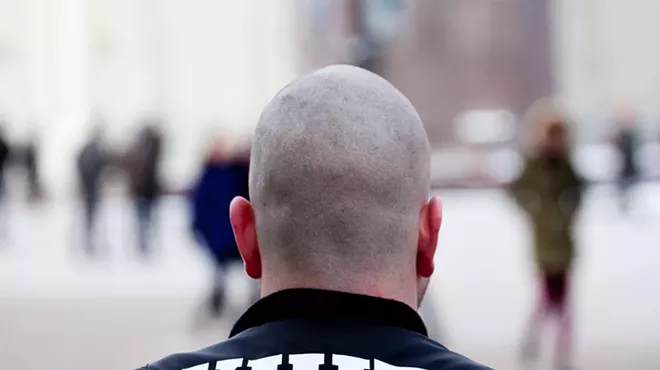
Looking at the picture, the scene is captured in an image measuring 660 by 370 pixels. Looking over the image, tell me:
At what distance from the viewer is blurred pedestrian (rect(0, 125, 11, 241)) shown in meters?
11.5

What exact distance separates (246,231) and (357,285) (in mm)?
166

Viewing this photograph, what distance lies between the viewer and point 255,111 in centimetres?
1973

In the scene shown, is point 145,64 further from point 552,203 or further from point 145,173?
point 552,203

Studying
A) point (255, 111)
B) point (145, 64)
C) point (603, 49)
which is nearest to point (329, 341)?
point (255, 111)

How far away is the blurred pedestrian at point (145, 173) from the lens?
11.0 m

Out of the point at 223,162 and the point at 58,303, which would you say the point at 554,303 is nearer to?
the point at 223,162

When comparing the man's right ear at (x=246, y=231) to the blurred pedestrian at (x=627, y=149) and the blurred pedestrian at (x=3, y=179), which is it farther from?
the blurred pedestrian at (x=627, y=149)

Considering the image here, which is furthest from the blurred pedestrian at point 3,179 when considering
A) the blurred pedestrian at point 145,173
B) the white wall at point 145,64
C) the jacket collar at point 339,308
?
the jacket collar at point 339,308

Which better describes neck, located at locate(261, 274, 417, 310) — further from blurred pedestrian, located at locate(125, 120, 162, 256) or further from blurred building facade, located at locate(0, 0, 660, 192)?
blurred building facade, located at locate(0, 0, 660, 192)

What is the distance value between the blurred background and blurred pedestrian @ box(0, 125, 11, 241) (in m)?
0.06

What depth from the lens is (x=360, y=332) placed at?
3.77ft

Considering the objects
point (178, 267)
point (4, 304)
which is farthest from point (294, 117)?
point (178, 267)

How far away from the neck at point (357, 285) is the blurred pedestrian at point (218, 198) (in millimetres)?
5211

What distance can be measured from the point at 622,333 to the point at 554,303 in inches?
52.5
